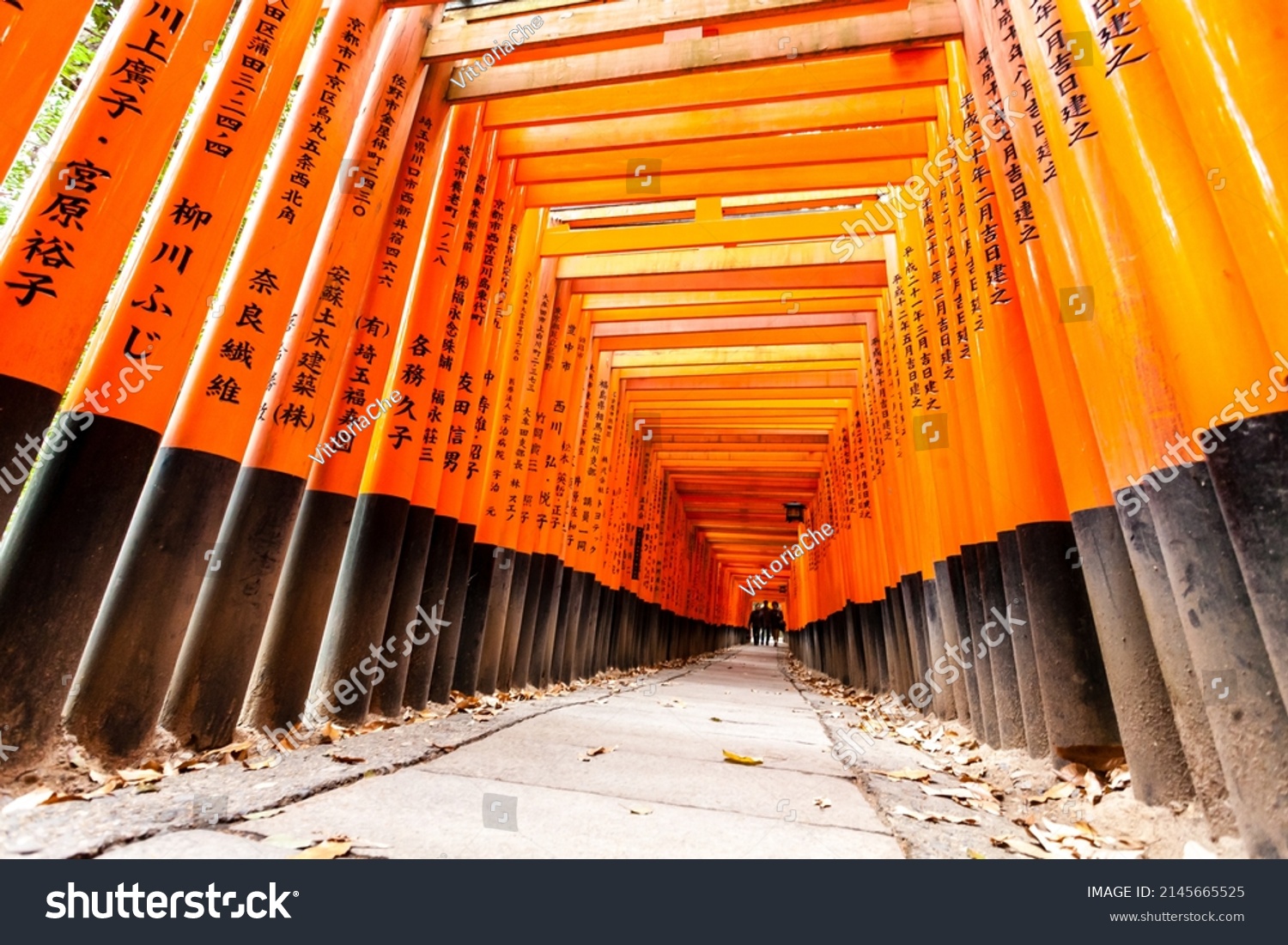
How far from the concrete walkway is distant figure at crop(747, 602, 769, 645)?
40.4m

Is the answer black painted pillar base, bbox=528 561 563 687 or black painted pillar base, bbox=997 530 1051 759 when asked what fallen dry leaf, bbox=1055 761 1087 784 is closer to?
black painted pillar base, bbox=997 530 1051 759

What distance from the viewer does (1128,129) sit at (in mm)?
1960

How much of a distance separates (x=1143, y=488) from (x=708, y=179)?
4738 millimetres

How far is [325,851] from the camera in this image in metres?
1.44

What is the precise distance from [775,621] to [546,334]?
129ft

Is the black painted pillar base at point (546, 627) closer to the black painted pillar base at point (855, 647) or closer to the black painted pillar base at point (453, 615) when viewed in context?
the black painted pillar base at point (453, 615)

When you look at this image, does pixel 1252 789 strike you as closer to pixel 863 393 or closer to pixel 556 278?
pixel 556 278

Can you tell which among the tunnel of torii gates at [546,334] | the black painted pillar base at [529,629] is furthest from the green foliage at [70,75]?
the black painted pillar base at [529,629]

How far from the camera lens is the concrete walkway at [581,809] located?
1.57m

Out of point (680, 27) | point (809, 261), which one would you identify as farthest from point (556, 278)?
point (680, 27)

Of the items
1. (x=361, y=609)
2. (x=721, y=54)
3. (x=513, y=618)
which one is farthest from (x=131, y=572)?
(x=721, y=54)

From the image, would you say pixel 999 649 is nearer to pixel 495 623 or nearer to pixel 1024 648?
pixel 1024 648

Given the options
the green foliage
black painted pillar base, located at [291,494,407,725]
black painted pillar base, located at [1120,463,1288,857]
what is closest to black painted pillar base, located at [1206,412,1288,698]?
black painted pillar base, located at [1120,463,1288,857]

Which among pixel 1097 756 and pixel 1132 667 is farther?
pixel 1097 756
